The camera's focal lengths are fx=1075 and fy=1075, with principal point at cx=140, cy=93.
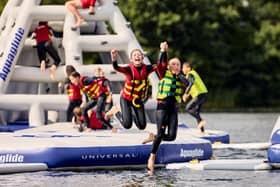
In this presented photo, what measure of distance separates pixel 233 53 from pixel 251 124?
2288 centimetres

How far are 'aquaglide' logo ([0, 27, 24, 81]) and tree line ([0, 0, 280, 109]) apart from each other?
1131 inches

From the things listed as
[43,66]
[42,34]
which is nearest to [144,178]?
[43,66]

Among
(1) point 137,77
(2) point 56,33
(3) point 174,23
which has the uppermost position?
(3) point 174,23

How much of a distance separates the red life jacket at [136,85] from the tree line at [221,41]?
3493 cm

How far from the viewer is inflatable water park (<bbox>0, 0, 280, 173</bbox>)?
664 inches

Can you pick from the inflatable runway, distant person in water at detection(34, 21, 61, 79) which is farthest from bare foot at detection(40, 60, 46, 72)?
the inflatable runway

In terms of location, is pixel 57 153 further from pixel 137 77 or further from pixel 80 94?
pixel 80 94

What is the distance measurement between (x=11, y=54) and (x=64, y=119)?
2970 mm

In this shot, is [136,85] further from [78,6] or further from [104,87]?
[78,6]

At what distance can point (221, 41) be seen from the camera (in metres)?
56.1

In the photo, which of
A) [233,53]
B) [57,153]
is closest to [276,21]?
[233,53]

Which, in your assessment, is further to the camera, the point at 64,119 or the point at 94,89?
the point at 64,119

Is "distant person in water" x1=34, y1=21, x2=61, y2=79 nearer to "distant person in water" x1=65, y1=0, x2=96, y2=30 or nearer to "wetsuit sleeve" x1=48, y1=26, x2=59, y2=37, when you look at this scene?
"distant person in water" x1=65, y1=0, x2=96, y2=30

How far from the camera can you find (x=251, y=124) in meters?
34.1
